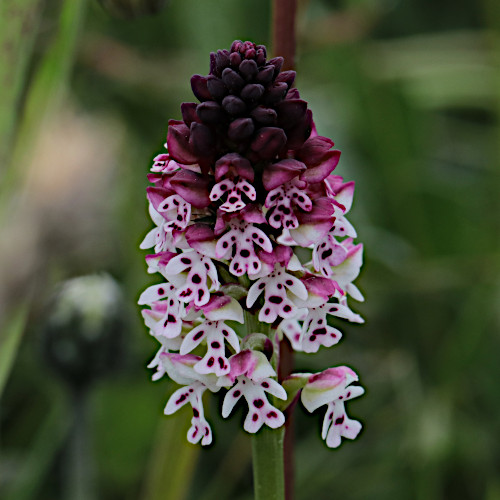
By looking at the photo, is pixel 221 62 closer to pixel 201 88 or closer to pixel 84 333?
pixel 201 88

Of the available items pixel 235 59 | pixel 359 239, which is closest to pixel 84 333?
pixel 359 239

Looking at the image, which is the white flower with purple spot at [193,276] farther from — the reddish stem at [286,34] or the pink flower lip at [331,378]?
the reddish stem at [286,34]

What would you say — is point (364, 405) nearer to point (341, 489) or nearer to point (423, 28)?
point (341, 489)

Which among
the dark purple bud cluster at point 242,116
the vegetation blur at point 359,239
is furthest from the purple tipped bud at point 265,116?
the vegetation blur at point 359,239

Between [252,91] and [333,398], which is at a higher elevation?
[252,91]

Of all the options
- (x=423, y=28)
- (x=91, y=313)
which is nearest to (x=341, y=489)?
(x=91, y=313)

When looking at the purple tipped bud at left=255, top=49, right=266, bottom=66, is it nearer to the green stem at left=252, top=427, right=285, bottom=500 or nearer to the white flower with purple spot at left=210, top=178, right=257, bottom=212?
the white flower with purple spot at left=210, top=178, right=257, bottom=212
